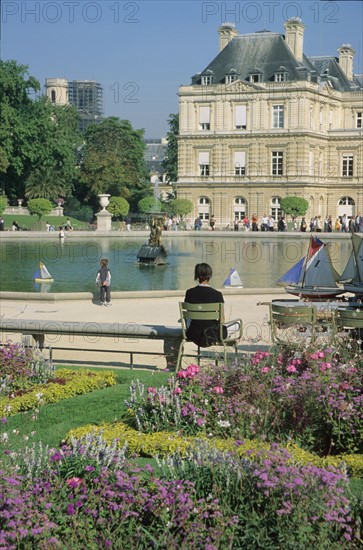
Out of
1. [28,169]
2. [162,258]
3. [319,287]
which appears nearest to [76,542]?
[319,287]

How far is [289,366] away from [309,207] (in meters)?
56.8

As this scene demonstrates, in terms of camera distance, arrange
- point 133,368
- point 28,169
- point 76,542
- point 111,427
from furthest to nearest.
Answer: point 28,169 → point 133,368 → point 111,427 → point 76,542

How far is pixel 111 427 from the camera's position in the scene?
706 cm

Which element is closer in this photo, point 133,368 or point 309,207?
point 133,368

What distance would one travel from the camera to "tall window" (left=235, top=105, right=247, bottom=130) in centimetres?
6462

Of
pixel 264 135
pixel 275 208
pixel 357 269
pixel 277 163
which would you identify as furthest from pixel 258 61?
pixel 357 269

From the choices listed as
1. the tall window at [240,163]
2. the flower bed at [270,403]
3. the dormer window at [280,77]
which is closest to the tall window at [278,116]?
the dormer window at [280,77]

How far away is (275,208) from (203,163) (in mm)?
6687

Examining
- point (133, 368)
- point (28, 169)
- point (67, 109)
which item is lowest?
point (133, 368)

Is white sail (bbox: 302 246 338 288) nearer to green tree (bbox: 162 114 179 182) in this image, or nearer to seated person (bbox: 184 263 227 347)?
seated person (bbox: 184 263 227 347)

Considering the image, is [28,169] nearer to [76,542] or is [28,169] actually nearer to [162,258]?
[162,258]

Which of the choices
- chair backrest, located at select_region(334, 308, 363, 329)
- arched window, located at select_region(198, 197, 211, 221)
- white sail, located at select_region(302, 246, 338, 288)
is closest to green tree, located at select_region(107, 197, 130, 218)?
arched window, located at select_region(198, 197, 211, 221)

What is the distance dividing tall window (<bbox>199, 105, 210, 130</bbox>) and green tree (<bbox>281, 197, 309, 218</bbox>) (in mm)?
9610

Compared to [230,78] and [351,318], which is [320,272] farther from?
[230,78]
